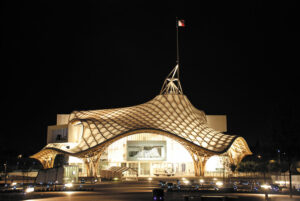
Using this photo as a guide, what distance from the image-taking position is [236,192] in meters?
25.4

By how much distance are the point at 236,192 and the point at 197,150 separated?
982 inches

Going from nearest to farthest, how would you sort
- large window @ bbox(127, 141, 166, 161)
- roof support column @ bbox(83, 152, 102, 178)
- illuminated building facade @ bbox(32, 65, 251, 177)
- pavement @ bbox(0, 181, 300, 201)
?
pavement @ bbox(0, 181, 300, 201)
illuminated building facade @ bbox(32, 65, 251, 177)
roof support column @ bbox(83, 152, 102, 178)
large window @ bbox(127, 141, 166, 161)

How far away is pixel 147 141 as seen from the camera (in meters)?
60.6

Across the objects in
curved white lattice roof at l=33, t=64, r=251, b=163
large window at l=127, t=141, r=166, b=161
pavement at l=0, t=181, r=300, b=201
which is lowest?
pavement at l=0, t=181, r=300, b=201

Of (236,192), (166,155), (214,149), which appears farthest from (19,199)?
(166,155)

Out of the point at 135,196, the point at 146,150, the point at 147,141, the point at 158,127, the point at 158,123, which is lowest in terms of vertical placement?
the point at 135,196

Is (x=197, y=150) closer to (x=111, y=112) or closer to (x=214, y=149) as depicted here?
(x=214, y=149)

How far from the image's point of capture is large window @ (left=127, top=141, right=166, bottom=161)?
59.6 meters

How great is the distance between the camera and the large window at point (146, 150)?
59625 mm

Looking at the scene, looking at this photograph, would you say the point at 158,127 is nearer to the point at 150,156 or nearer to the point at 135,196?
the point at 150,156

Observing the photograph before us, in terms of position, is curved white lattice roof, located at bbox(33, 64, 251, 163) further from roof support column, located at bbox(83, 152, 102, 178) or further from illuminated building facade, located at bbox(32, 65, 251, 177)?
roof support column, located at bbox(83, 152, 102, 178)

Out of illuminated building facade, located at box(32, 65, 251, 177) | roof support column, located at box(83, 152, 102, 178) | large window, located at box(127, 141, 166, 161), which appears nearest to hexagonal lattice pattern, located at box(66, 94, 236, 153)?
illuminated building facade, located at box(32, 65, 251, 177)

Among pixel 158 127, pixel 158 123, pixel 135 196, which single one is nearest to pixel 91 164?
pixel 158 127

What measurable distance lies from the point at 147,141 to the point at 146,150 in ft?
5.47
